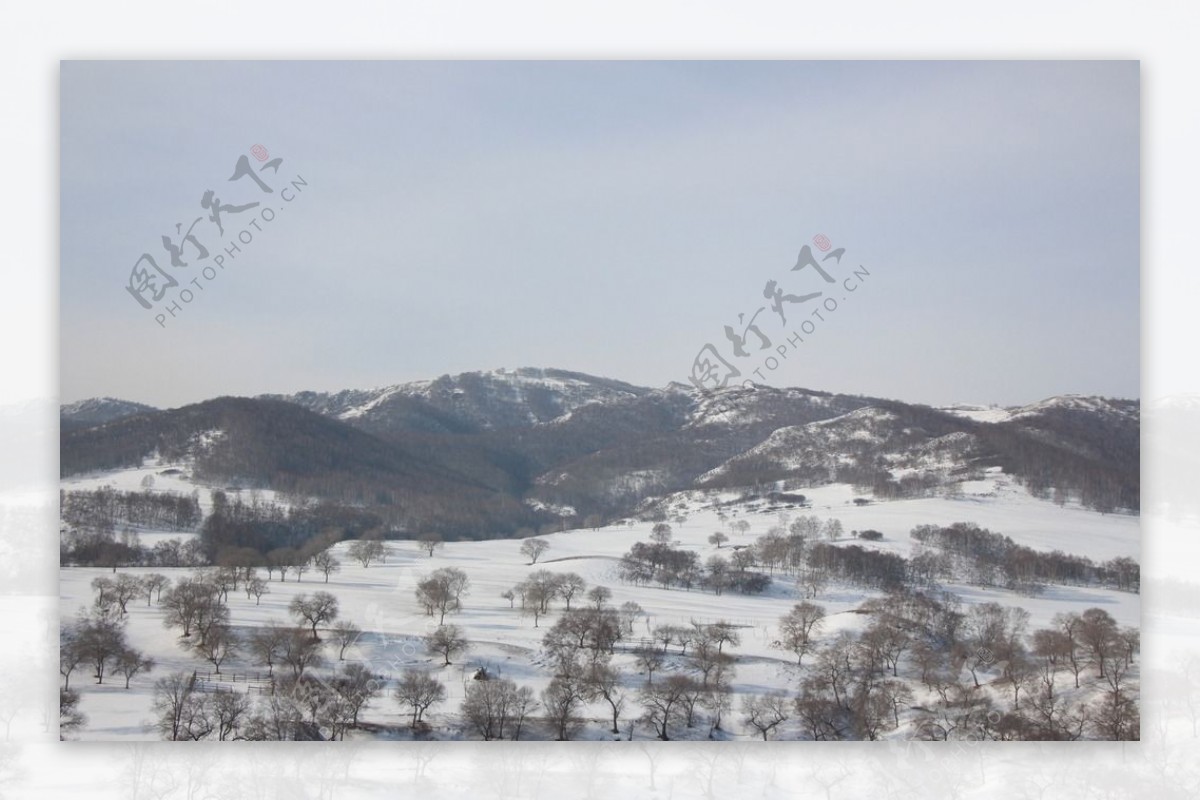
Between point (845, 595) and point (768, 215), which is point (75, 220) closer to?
point (768, 215)

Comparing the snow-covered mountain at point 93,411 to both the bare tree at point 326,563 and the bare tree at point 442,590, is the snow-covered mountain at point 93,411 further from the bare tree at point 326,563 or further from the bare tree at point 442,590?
the bare tree at point 442,590

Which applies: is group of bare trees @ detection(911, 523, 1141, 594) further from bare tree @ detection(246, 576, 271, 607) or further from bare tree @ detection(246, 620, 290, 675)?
bare tree @ detection(246, 576, 271, 607)

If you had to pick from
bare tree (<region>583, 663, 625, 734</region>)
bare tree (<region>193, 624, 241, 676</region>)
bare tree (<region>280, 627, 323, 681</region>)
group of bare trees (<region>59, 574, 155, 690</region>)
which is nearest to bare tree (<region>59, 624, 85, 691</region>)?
group of bare trees (<region>59, 574, 155, 690</region>)

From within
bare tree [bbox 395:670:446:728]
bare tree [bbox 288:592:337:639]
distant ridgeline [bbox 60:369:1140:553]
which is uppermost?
distant ridgeline [bbox 60:369:1140:553]

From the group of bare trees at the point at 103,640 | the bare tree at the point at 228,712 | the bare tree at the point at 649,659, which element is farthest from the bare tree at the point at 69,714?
the bare tree at the point at 649,659

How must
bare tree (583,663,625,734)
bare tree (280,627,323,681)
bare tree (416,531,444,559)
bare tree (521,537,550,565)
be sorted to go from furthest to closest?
bare tree (521,537,550,565)
bare tree (416,531,444,559)
bare tree (280,627,323,681)
bare tree (583,663,625,734)
